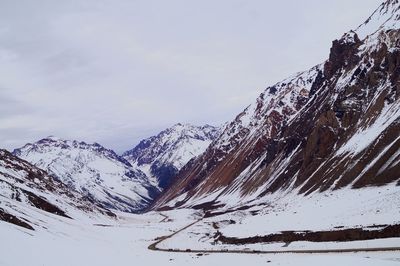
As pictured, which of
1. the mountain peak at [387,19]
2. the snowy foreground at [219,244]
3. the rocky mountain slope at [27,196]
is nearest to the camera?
the snowy foreground at [219,244]

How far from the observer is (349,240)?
2569 inches

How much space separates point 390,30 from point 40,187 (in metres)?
139

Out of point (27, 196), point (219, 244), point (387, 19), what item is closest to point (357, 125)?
point (387, 19)

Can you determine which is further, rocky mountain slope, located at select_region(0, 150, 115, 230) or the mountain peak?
the mountain peak

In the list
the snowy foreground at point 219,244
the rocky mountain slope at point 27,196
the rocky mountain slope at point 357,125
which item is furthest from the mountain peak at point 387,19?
the rocky mountain slope at point 27,196

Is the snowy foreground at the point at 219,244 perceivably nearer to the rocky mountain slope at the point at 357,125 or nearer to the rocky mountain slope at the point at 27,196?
the rocky mountain slope at the point at 357,125

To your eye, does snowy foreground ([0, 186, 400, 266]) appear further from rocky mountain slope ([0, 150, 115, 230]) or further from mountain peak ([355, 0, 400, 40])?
mountain peak ([355, 0, 400, 40])

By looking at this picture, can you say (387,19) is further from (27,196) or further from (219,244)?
(27,196)

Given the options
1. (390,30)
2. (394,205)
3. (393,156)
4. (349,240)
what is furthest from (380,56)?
(349,240)

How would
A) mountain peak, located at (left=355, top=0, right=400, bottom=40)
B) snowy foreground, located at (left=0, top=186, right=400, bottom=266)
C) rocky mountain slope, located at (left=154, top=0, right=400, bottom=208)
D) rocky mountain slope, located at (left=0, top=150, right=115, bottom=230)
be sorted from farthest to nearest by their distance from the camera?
mountain peak, located at (left=355, top=0, right=400, bottom=40), rocky mountain slope, located at (left=154, top=0, right=400, bottom=208), rocky mountain slope, located at (left=0, top=150, right=115, bottom=230), snowy foreground, located at (left=0, top=186, right=400, bottom=266)

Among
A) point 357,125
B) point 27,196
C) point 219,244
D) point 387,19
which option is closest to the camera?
point 219,244

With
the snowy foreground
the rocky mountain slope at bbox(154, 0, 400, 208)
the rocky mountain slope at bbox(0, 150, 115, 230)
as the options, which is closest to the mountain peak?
the rocky mountain slope at bbox(154, 0, 400, 208)

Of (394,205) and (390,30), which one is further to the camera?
(390,30)

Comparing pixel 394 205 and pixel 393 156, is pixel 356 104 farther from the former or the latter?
pixel 394 205
